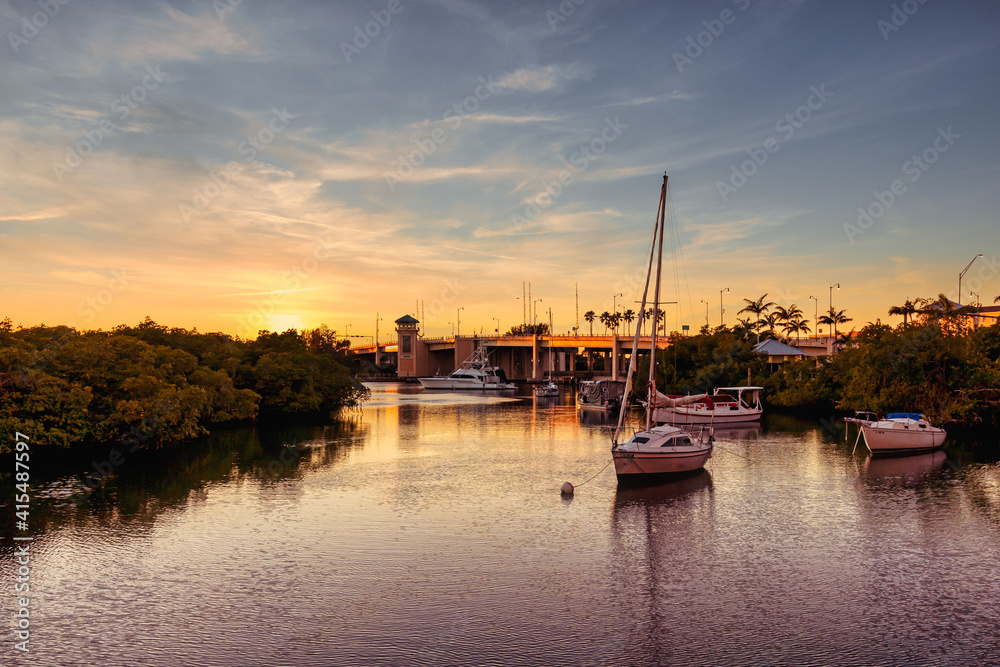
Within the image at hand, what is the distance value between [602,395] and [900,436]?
48442mm

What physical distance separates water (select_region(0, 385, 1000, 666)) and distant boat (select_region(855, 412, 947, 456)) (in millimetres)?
5671

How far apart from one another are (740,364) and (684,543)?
73.0 metres

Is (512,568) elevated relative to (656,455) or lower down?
lower down

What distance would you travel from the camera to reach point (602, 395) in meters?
93.6

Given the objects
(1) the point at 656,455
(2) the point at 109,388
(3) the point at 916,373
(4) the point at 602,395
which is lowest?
(1) the point at 656,455

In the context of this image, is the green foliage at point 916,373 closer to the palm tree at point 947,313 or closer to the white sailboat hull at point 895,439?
the palm tree at point 947,313

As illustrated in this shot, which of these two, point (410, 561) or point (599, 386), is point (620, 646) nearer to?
point (410, 561)

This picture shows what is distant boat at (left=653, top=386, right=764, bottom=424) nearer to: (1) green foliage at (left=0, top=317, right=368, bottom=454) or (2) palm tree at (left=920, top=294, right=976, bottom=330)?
(2) palm tree at (left=920, top=294, right=976, bottom=330)

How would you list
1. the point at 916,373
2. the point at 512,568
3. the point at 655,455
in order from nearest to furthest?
the point at 512,568 → the point at 655,455 → the point at 916,373

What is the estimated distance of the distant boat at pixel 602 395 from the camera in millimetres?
91863

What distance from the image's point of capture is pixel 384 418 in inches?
3068

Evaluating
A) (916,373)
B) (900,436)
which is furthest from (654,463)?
(916,373)

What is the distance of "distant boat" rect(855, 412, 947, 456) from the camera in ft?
154

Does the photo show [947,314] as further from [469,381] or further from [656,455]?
[469,381]
